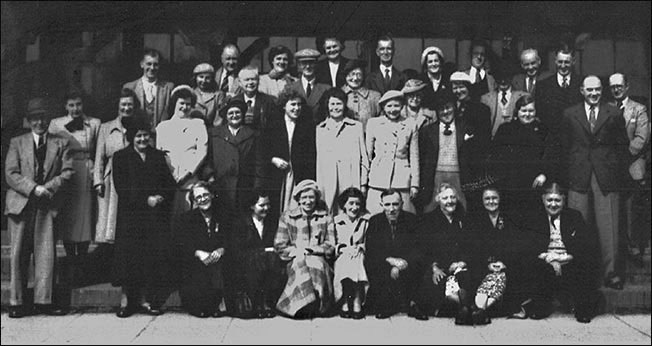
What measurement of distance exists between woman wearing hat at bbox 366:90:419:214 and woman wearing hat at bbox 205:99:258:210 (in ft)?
3.24

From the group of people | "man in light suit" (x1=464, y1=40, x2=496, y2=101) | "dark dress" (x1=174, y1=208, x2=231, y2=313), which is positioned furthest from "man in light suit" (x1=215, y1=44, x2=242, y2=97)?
"man in light suit" (x1=464, y1=40, x2=496, y2=101)

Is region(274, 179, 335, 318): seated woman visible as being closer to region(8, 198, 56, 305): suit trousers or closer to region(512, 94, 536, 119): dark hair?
region(512, 94, 536, 119): dark hair

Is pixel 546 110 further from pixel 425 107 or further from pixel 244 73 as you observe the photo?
pixel 244 73

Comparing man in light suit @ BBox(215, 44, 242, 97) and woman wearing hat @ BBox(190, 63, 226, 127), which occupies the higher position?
man in light suit @ BBox(215, 44, 242, 97)

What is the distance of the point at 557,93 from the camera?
7207 mm

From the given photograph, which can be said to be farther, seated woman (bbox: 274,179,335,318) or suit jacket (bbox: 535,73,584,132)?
suit jacket (bbox: 535,73,584,132)

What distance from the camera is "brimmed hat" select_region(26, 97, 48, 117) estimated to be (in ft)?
23.6

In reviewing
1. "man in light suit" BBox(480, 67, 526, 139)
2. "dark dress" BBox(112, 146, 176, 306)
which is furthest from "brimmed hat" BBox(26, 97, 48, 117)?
"man in light suit" BBox(480, 67, 526, 139)

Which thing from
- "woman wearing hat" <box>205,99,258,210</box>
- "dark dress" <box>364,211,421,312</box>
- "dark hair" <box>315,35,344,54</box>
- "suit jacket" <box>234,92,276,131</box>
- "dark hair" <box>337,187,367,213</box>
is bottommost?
"dark dress" <box>364,211,421,312</box>

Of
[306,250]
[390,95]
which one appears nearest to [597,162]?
[390,95]

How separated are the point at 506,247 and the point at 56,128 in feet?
12.7

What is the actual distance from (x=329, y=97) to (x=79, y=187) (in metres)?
2.21

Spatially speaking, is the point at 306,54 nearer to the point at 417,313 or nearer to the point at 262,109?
the point at 262,109

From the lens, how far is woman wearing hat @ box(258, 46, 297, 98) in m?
7.17
